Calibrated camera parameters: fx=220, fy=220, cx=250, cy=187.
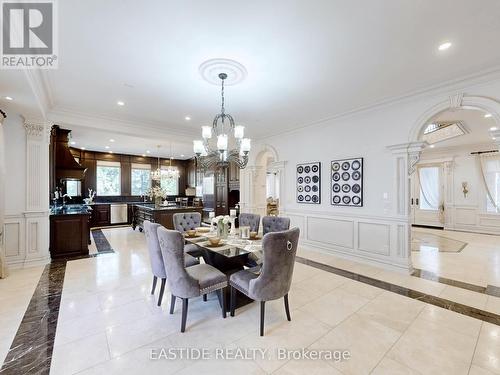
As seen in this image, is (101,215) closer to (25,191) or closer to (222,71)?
(25,191)

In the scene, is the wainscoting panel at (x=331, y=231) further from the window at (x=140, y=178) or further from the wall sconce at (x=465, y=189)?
the window at (x=140, y=178)

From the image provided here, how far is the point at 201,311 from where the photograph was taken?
2637 millimetres

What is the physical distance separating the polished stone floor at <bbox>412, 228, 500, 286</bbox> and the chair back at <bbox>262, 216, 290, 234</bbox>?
2.76 meters

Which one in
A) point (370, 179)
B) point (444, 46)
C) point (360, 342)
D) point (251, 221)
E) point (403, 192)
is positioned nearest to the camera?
point (360, 342)

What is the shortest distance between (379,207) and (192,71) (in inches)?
154

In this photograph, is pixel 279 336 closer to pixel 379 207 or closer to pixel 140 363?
pixel 140 363

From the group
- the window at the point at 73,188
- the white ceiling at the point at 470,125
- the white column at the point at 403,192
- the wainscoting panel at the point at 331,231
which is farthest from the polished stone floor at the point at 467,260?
the window at the point at 73,188

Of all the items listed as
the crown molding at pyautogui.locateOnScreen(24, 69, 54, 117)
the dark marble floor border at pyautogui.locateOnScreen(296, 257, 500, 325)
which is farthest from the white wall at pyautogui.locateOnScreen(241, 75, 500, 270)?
the crown molding at pyautogui.locateOnScreen(24, 69, 54, 117)

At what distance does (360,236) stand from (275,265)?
2.93 m

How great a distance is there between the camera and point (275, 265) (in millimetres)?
2201

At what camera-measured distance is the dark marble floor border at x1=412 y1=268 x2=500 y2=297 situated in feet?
10.3

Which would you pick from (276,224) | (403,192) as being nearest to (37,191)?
(276,224)

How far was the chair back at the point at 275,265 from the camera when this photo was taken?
2.15 meters

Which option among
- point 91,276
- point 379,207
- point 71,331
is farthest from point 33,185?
point 379,207
